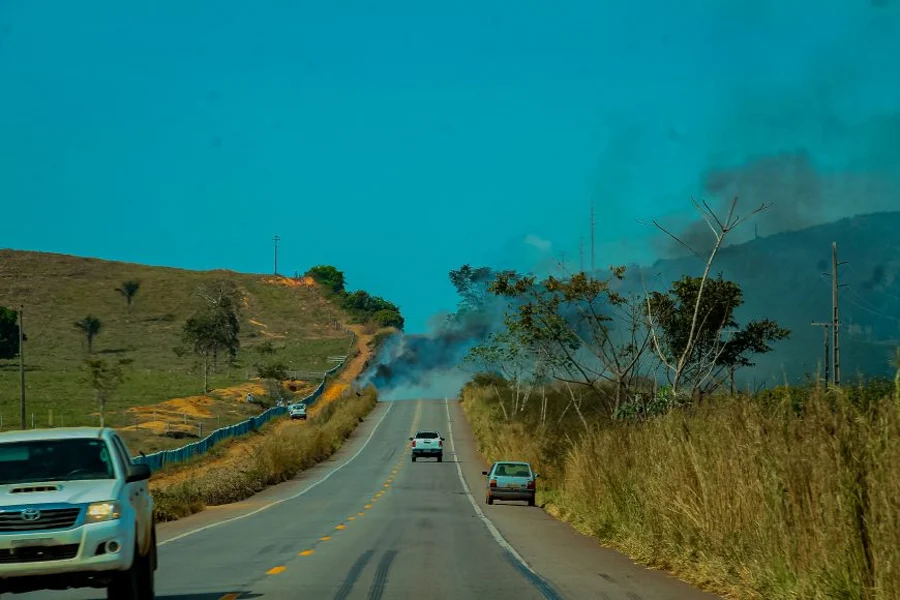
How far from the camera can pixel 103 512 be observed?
1175 cm

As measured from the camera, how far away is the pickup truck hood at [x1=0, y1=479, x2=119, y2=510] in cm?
1164

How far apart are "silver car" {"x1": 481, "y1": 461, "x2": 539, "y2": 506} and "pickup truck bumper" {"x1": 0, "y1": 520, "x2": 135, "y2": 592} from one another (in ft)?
93.2

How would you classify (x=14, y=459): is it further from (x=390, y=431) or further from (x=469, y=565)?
(x=390, y=431)

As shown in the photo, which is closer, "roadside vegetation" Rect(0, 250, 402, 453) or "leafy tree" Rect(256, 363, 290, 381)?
"roadside vegetation" Rect(0, 250, 402, 453)

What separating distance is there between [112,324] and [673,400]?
143146mm

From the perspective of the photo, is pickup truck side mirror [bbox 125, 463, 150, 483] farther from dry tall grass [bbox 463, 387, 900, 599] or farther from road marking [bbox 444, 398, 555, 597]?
dry tall grass [bbox 463, 387, 900, 599]

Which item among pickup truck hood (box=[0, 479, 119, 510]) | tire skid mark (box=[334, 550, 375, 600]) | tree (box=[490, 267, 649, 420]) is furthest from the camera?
tree (box=[490, 267, 649, 420])

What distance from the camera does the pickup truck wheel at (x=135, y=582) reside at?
39.0 ft

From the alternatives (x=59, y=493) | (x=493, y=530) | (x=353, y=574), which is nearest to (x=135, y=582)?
(x=59, y=493)

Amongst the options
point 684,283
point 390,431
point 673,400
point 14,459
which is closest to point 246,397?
point 390,431

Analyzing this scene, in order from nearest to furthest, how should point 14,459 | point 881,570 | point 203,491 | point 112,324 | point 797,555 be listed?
point 881,570 < point 797,555 < point 14,459 < point 203,491 < point 112,324

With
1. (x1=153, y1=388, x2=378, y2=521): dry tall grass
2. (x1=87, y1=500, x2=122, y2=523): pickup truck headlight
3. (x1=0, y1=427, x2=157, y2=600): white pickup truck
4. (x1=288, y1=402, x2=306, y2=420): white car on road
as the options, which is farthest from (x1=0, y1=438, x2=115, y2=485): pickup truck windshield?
(x1=288, y1=402, x2=306, y2=420): white car on road

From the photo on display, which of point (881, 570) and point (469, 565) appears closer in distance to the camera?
point (881, 570)

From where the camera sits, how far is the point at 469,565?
18.2 m
